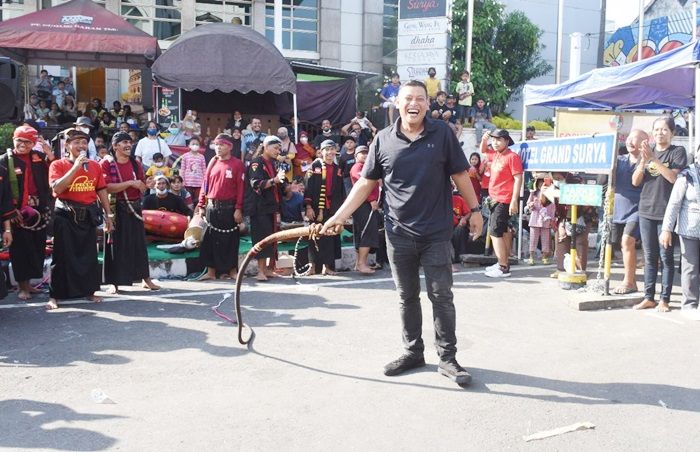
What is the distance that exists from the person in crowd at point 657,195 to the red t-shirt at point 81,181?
18.9ft

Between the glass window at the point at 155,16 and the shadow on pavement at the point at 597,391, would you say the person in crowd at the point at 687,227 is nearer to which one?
the shadow on pavement at the point at 597,391

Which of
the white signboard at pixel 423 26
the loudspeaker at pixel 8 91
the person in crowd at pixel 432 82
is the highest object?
the white signboard at pixel 423 26

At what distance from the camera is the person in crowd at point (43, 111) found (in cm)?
1670

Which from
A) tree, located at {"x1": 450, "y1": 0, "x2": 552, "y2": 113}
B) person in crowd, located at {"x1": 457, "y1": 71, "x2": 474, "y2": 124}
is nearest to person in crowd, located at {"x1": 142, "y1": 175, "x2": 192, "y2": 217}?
person in crowd, located at {"x1": 457, "y1": 71, "x2": 474, "y2": 124}

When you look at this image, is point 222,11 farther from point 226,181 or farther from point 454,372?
point 454,372

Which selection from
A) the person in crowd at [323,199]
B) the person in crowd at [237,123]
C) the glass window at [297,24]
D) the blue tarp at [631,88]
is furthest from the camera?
the glass window at [297,24]

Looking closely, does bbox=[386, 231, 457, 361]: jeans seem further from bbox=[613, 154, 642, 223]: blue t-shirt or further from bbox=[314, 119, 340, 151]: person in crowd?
bbox=[314, 119, 340, 151]: person in crowd

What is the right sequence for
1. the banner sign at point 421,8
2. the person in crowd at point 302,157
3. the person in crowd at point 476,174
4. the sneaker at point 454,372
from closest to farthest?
the sneaker at point 454,372 < the person in crowd at point 476,174 < the person in crowd at point 302,157 < the banner sign at point 421,8

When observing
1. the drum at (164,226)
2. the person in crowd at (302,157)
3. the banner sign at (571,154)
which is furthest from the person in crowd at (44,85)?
the banner sign at (571,154)

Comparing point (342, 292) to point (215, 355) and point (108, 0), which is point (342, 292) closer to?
point (215, 355)

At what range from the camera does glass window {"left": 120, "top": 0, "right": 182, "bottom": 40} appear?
21078 mm

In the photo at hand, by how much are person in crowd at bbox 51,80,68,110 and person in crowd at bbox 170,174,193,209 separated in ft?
22.6

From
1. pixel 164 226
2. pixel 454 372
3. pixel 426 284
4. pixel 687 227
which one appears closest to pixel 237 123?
pixel 164 226

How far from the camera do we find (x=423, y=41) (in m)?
21.0
